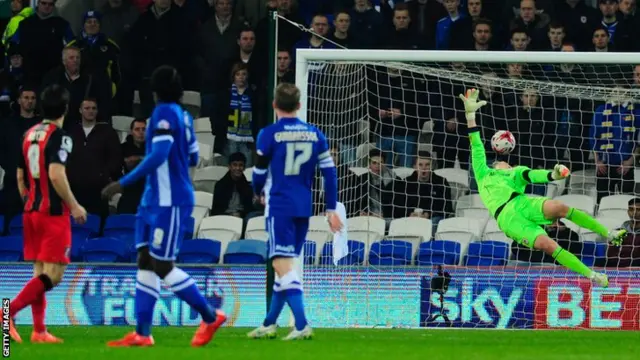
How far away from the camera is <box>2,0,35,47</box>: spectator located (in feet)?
66.3

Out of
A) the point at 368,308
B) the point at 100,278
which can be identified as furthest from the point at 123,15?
the point at 368,308

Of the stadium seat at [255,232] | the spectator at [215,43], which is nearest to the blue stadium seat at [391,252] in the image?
the stadium seat at [255,232]

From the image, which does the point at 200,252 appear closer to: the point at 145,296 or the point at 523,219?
the point at 523,219

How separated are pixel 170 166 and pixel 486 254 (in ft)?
23.2

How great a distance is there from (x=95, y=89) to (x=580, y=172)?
6749mm

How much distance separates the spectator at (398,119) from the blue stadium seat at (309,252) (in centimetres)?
172

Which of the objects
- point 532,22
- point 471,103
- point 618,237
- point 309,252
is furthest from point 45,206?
point 532,22

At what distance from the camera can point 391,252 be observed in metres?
16.8

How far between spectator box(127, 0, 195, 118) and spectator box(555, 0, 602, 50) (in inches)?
210

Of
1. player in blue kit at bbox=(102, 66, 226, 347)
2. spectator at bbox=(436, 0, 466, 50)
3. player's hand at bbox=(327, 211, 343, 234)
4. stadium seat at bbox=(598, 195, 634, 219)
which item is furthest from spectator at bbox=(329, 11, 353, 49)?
player in blue kit at bbox=(102, 66, 226, 347)

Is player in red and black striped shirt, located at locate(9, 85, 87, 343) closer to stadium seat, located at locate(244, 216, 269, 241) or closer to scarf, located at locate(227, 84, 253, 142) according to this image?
stadium seat, located at locate(244, 216, 269, 241)

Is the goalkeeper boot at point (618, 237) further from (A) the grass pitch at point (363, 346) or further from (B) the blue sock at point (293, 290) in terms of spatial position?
(B) the blue sock at point (293, 290)

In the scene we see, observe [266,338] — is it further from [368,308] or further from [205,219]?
[205,219]
